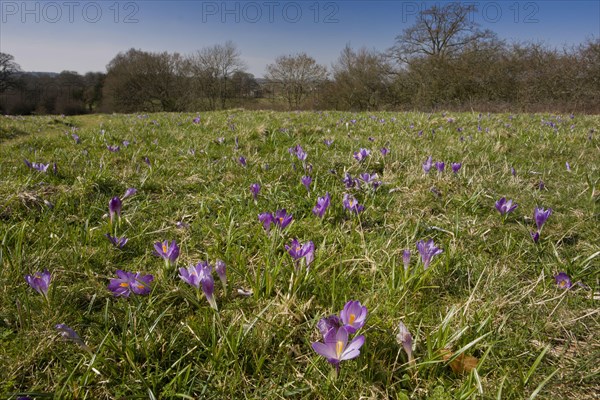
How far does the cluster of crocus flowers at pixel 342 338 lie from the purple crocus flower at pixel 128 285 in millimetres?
725

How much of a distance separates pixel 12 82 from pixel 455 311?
228 ft

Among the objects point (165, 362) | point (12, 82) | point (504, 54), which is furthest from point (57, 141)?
point (12, 82)

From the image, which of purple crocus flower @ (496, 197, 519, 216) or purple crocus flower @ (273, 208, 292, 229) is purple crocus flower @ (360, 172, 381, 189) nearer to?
purple crocus flower @ (496, 197, 519, 216)

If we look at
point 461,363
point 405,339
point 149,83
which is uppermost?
point 149,83

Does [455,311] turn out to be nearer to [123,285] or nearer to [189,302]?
[189,302]

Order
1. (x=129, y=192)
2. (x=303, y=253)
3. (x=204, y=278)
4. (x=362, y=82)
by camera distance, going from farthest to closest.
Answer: (x=362, y=82) < (x=129, y=192) < (x=303, y=253) < (x=204, y=278)

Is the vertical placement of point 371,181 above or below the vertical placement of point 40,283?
above

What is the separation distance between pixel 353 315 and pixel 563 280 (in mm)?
1008

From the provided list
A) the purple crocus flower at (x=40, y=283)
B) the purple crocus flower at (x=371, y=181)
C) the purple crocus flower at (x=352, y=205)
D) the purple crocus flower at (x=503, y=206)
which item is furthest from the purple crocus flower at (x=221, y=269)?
the purple crocus flower at (x=503, y=206)

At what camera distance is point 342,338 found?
94cm

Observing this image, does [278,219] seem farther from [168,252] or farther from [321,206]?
A: [168,252]

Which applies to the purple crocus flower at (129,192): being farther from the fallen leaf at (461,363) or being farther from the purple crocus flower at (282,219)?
the fallen leaf at (461,363)

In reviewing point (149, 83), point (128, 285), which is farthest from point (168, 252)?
point (149, 83)

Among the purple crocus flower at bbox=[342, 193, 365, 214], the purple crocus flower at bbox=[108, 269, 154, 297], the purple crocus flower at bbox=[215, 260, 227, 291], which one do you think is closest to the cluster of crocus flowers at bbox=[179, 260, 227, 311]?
the purple crocus flower at bbox=[215, 260, 227, 291]
